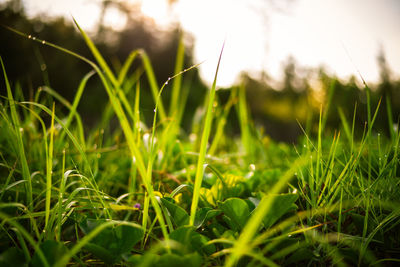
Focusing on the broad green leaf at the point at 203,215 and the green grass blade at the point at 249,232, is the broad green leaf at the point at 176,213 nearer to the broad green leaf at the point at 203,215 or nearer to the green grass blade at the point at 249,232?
the broad green leaf at the point at 203,215

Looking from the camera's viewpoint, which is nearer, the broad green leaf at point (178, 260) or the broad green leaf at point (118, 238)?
the broad green leaf at point (178, 260)

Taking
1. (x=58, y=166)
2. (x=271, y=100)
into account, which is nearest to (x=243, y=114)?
(x=58, y=166)

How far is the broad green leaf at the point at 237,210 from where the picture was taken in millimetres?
657

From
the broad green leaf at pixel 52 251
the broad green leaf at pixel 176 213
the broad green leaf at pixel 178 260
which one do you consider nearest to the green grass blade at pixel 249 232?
the broad green leaf at pixel 178 260

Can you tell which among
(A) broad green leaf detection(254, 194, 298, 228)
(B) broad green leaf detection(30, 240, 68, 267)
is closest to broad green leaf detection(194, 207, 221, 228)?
(A) broad green leaf detection(254, 194, 298, 228)

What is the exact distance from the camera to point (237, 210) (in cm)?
67

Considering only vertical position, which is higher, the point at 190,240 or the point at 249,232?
the point at 249,232

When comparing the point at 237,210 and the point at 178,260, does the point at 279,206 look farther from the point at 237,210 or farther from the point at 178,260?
the point at 178,260

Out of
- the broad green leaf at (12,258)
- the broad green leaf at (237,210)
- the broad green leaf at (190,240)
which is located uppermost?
the broad green leaf at (237,210)

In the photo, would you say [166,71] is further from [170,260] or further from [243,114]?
[170,260]

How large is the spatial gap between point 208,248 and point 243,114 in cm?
118

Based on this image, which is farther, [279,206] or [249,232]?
[279,206]

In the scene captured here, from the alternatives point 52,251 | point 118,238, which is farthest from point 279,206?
point 52,251

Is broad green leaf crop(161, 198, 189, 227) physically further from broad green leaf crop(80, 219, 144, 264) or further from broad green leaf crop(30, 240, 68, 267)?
broad green leaf crop(30, 240, 68, 267)
